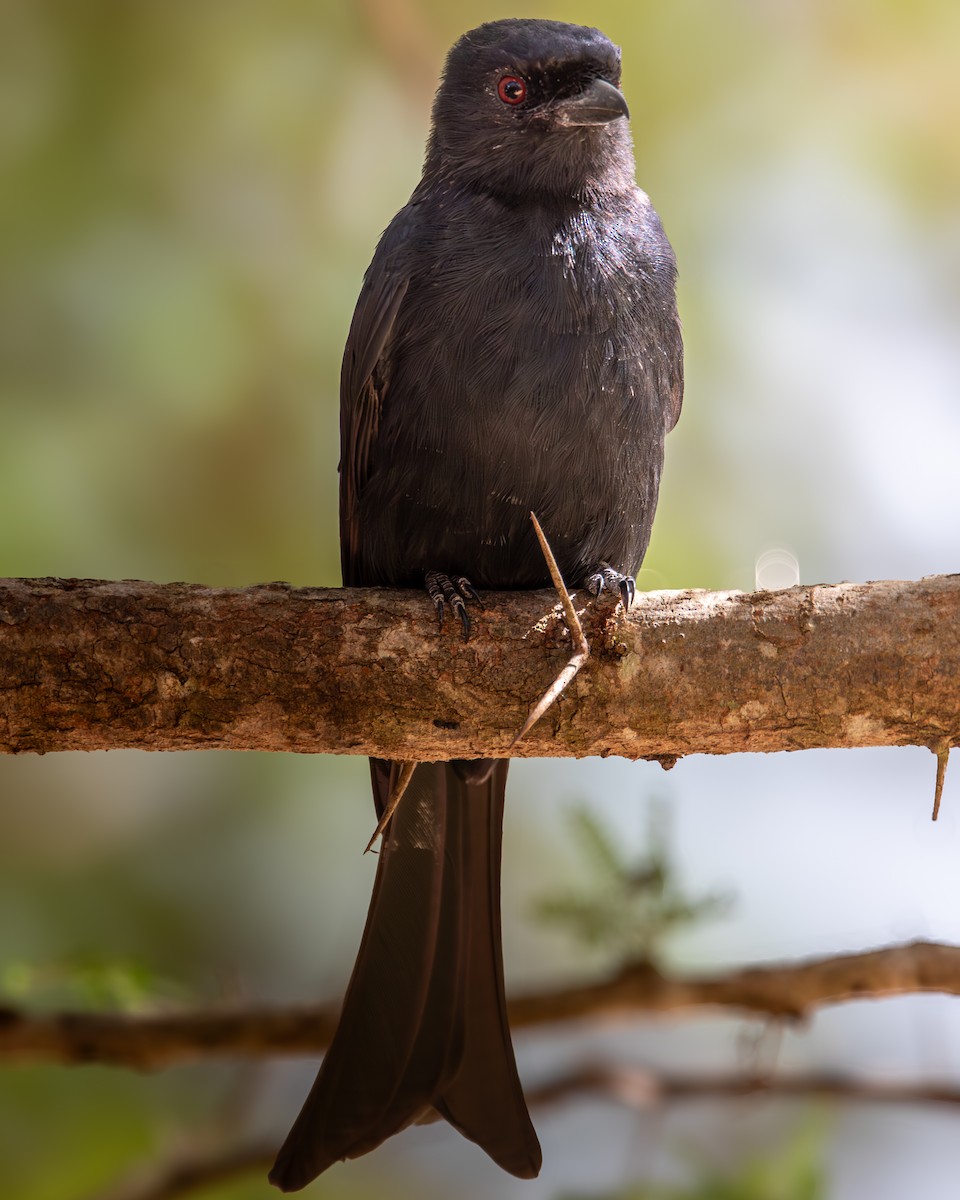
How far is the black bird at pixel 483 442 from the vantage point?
3.01m

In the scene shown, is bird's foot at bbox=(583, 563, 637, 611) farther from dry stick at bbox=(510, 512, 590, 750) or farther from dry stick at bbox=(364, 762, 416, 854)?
dry stick at bbox=(364, 762, 416, 854)

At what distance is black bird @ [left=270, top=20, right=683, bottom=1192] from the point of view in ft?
9.87

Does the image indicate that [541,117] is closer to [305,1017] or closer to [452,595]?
[452,595]

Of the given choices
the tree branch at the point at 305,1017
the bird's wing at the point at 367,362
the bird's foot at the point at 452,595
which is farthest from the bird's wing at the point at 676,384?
the tree branch at the point at 305,1017

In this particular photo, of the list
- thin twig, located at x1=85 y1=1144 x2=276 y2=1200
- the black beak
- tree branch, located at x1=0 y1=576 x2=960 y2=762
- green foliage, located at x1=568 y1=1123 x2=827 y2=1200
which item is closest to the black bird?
the black beak

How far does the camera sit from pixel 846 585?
2580 millimetres

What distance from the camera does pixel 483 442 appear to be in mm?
3018

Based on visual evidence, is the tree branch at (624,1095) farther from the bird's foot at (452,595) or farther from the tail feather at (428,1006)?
the bird's foot at (452,595)

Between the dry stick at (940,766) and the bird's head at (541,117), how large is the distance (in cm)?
160

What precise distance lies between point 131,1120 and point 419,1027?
4.28ft

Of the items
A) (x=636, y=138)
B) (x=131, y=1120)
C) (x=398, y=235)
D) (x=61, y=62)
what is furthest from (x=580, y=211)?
(x=131, y=1120)

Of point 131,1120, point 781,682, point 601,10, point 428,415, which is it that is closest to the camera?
point 781,682

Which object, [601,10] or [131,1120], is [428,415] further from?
[131,1120]

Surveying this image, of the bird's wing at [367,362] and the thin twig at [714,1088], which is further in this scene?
the thin twig at [714,1088]
